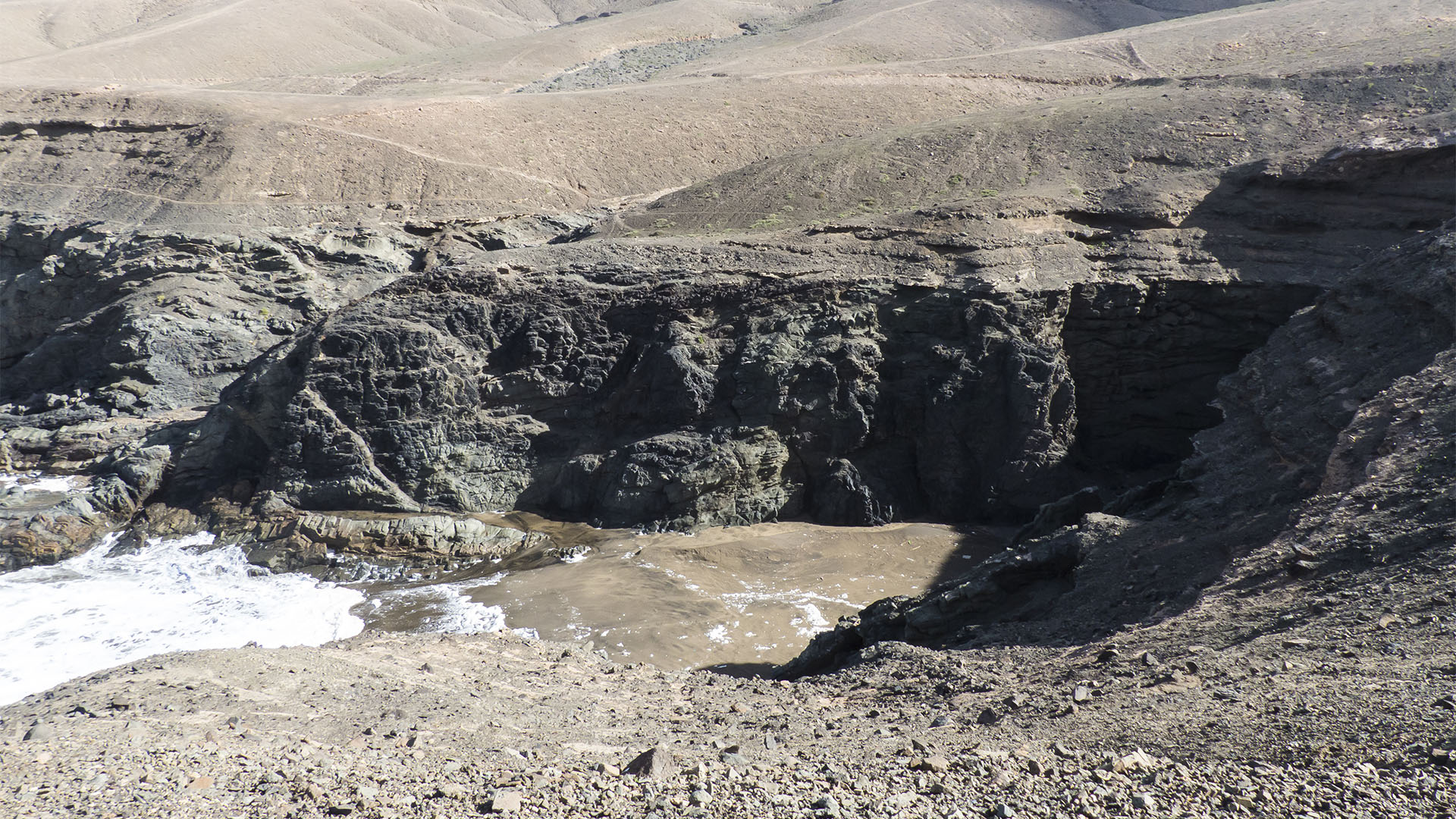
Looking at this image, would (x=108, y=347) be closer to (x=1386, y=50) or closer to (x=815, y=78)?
(x=815, y=78)

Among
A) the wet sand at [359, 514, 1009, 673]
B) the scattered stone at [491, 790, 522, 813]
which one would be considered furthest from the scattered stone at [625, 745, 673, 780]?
the wet sand at [359, 514, 1009, 673]

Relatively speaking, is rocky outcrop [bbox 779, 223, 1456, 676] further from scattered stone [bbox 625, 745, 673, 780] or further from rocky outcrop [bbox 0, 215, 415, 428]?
rocky outcrop [bbox 0, 215, 415, 428]

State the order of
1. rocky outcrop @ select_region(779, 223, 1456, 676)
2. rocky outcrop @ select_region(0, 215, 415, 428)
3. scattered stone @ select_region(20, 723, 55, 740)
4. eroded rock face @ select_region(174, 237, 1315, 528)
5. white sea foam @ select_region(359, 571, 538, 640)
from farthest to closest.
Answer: rocky outcrop @ select_region(0, 215, 415, 428) < eroded rock face @ select_region(174, 237, 1315, 528) < white sea foam @ select_region(359, 571, 538, 640) < rocky outcrop @ select_region(779, 223, 1456, 676) < scattered stone @ select_region(20, 723, 55, 740)

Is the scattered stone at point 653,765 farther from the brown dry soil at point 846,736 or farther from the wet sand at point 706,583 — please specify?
the wet sand at point 706,583

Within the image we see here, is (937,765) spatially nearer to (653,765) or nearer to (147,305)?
(653,765)

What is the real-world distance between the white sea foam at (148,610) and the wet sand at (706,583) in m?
0.89

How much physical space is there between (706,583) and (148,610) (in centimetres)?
728

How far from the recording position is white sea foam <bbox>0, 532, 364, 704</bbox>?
10719 mm

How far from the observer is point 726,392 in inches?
530

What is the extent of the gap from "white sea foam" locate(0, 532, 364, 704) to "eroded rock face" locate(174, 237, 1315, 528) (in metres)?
1.34

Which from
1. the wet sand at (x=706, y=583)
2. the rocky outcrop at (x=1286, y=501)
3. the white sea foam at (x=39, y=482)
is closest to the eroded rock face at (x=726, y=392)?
the wet sand at (x=706, y=583)

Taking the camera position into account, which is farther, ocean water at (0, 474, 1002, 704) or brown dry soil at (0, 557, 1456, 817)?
ocean water at (0, 474, 1002, 704)

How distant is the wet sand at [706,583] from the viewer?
1059 centimetres

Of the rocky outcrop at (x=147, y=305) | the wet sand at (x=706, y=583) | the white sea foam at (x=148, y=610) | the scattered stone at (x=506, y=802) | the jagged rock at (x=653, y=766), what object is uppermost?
the scattered stone at (x=506, y=802)
